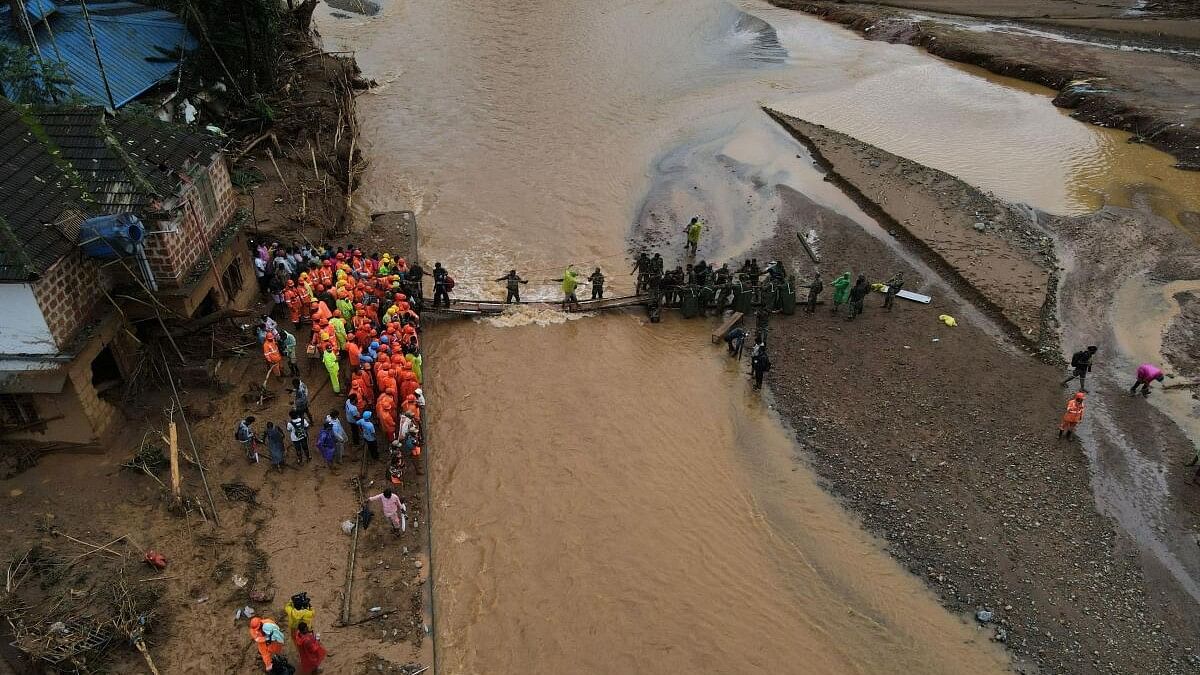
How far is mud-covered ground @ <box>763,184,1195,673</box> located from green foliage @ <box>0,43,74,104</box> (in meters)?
17.2

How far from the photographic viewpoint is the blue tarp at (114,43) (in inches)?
813

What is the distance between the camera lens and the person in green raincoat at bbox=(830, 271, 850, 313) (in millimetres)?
18750

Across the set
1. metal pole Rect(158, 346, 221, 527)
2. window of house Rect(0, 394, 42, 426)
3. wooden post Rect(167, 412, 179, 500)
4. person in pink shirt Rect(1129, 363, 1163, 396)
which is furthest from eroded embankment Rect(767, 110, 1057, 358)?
window of house Rect(0, 394, 42, 426)

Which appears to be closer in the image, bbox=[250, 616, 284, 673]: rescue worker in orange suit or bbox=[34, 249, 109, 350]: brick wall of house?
bbox=[250, 616, 284, 673]: rescue worker in orange suit

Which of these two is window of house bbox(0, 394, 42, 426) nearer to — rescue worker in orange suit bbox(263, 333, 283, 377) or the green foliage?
rescue worker in orange suit bbox(263, 333, 283, 377)

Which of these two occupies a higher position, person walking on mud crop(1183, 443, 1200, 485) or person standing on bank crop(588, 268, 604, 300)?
person standing on bank crop(588, 268, 604, 300)

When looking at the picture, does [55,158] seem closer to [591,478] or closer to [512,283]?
[512,283]

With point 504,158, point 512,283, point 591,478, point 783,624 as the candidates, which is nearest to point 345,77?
point 504,158

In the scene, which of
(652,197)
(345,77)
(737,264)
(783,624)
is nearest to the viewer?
(783,624)

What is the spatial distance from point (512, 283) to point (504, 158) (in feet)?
31.9

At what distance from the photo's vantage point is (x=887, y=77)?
117 ft

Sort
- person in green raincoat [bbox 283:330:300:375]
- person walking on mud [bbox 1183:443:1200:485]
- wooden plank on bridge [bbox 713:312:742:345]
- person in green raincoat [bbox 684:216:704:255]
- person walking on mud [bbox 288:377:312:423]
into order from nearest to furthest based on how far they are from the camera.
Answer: person walking on mud [bbox 288:377:312:423], person walking on mud [bbox 1183:443:1200:485], person in green raincoat [bbox 283:330:300:375], wooden plank on bridge [bbox 713:312:742:345], person in green raincoat [bbox 684:216:704:255]

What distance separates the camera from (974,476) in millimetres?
14156

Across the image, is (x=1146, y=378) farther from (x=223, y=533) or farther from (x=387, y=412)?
(x=223, y=533)
